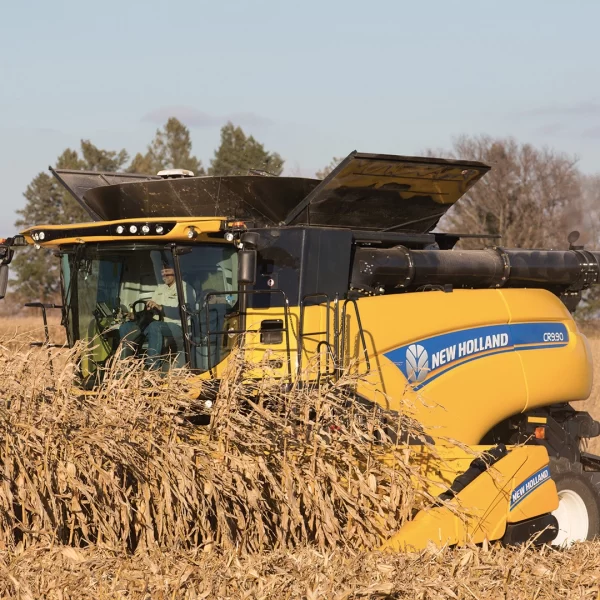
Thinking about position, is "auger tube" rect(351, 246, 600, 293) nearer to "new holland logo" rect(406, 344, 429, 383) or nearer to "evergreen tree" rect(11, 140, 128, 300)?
"new holland logo" rect(406, 344, 429, 383)

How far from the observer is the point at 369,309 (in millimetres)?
6520

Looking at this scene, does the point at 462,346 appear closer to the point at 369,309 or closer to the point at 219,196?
the point at 369,309

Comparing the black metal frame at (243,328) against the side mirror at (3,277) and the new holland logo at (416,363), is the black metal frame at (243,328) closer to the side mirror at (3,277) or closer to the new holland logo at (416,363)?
the new holland logo at (416,363)

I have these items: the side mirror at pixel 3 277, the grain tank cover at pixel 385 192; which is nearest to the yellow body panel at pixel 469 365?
the grain tank cover at pixel 385 192

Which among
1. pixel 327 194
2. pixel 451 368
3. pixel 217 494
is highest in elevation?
pixel 327 194

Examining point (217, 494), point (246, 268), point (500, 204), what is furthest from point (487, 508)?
point (500, 204)

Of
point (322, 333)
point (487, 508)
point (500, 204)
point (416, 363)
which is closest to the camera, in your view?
point (487, 508)

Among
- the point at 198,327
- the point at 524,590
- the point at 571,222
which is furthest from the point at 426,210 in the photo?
the point at 571,222

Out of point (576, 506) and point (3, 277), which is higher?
point (3, 277)

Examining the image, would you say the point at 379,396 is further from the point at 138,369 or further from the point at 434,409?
the point at 138,369

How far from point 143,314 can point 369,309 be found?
1.51m

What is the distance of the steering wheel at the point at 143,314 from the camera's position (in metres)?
6.41

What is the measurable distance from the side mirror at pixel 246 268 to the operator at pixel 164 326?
0.58m

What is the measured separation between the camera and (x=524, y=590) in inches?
187
